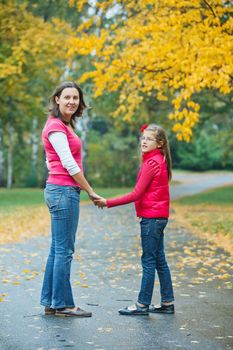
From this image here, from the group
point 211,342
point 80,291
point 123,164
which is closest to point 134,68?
point 80,291

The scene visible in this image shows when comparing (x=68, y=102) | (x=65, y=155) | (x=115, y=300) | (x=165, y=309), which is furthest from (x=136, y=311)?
(x=68, y=102)

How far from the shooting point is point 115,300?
24.7 ft

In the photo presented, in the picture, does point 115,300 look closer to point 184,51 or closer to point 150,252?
point 150,252

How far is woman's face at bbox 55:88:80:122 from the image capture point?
6695 millimetres

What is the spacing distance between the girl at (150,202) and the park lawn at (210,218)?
204 inches

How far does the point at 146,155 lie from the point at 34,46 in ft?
Answer: 61.1

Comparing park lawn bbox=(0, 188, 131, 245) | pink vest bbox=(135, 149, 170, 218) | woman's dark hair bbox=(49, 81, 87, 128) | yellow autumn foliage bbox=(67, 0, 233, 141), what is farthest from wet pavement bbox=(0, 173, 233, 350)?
yellow autumn foliage bbox=(67, 0, 233, 141)

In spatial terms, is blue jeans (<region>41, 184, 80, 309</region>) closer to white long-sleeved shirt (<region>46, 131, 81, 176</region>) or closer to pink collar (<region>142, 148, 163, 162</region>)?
white long-sleeved shirt (<region>46, 131, 81, 176</region>)

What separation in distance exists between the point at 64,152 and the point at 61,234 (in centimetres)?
73

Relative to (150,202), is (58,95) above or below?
above

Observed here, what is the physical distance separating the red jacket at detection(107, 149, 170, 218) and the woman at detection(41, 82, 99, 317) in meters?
0.40

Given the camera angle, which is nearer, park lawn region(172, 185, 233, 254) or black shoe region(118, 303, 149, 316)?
black shoe region(118, 303, 149, 316)

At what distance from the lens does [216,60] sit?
12516 millimetres

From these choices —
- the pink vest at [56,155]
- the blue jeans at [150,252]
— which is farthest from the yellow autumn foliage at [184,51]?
the pink vest at [56,155]
